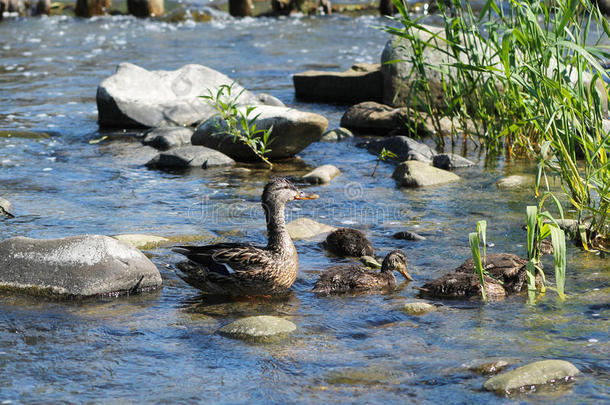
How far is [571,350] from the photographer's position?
15.4 feet

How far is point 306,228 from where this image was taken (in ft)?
24.0

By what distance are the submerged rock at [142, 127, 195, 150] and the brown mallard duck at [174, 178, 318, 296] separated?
5212 mm

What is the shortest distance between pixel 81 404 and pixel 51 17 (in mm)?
26677

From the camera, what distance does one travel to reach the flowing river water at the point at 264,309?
14.1ft

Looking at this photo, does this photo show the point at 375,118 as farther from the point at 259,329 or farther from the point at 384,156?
the point at 259,329

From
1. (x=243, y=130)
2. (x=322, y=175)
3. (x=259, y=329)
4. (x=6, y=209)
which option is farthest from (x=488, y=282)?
(x=243, y=130)

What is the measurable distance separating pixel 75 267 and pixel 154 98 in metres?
6.90

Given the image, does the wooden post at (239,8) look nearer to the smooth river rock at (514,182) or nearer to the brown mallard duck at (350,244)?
the smooth river rock at (514,182)

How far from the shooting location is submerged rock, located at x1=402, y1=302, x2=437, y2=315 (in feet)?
17.6

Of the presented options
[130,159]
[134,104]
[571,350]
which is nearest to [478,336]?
[571,350]

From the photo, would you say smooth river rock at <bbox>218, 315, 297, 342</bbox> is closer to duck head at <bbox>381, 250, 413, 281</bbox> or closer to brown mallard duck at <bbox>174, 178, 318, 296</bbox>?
brown mallard duck at <bbox>174, 178, 318, 296</bbox>

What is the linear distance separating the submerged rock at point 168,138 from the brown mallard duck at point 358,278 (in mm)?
5395

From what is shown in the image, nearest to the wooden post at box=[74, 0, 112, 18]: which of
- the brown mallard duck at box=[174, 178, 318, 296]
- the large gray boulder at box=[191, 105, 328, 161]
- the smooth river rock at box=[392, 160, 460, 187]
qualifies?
the large gray boulder at box=[191, 105, 328, 161]

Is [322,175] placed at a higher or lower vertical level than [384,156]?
lower
